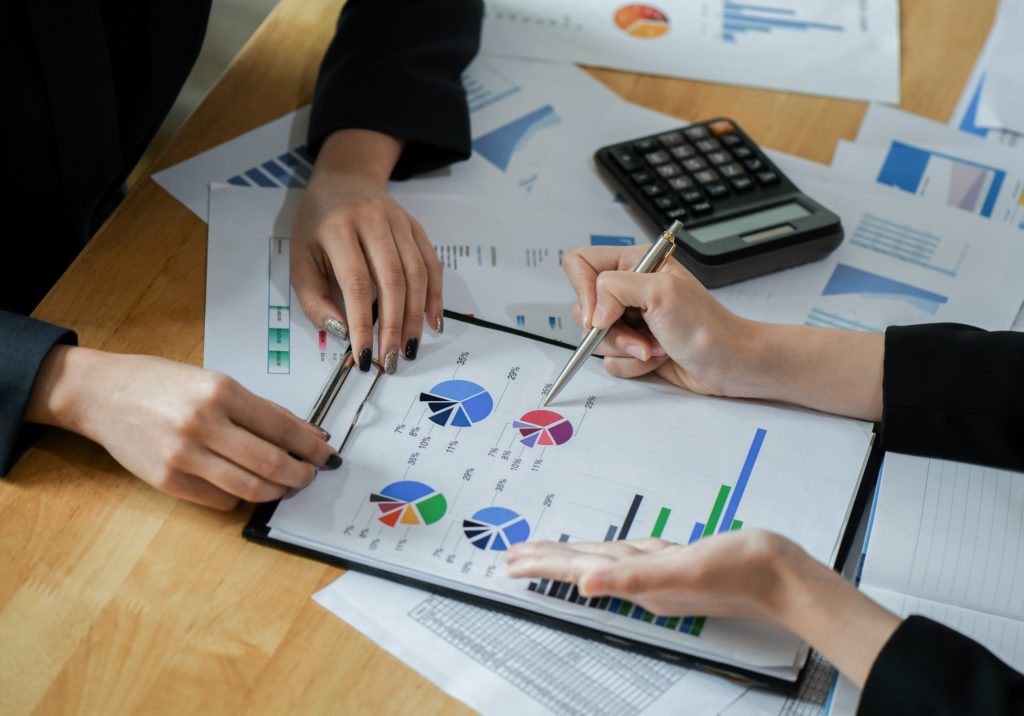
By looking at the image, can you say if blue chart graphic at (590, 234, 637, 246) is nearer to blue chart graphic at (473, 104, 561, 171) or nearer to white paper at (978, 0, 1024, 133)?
blue chart graphic at (473, 104, 561, 171)

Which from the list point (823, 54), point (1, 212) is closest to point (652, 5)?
point (823, 54)

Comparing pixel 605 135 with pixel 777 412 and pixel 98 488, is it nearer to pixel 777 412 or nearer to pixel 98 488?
pixel 777 412

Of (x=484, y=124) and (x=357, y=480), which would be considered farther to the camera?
(x=484, y=124)

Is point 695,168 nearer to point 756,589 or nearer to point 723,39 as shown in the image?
point 723,39

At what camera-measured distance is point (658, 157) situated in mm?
1012

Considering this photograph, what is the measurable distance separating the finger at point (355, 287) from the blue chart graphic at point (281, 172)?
0.48ft

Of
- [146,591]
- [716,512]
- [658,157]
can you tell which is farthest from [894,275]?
[146,591]

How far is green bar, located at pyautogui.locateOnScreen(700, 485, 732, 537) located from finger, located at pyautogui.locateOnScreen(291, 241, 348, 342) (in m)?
0.32

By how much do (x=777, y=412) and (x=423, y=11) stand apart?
0.57m

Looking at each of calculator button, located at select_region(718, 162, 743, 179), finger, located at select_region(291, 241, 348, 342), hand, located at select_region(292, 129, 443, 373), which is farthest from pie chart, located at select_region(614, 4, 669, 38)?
finger, located at select_region(291, 241, 348, 342)

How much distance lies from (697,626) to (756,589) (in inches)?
1.8

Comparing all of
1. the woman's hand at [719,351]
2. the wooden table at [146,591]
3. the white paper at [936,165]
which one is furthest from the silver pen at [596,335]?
the white paper at [936,165]

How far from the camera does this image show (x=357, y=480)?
Result: 0.72 m

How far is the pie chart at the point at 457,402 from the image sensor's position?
77 cm
